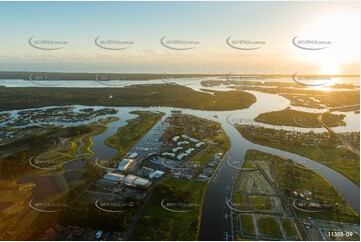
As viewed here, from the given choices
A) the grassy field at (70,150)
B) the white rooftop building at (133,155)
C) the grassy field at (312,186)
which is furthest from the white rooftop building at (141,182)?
the grassy field at (312,186)

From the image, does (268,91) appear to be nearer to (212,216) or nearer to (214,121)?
(214,121)

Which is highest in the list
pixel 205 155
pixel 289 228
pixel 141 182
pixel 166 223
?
pixel 141 182

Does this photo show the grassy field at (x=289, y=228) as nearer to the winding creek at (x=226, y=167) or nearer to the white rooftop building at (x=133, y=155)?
the winding creek at (x=226, y=167)

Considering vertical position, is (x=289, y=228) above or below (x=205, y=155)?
below

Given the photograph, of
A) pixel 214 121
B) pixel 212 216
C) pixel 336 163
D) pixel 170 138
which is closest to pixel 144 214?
pixel 212 216

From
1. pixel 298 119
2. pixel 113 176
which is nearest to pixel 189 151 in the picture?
pixel 113 176

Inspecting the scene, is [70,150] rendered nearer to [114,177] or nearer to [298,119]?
[114,177]

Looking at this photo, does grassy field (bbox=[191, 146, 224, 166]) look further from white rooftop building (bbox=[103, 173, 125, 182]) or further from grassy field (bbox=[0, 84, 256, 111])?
grassy field (bbox=[0, 84, 256, 111])

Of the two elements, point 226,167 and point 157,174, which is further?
point 226,167
